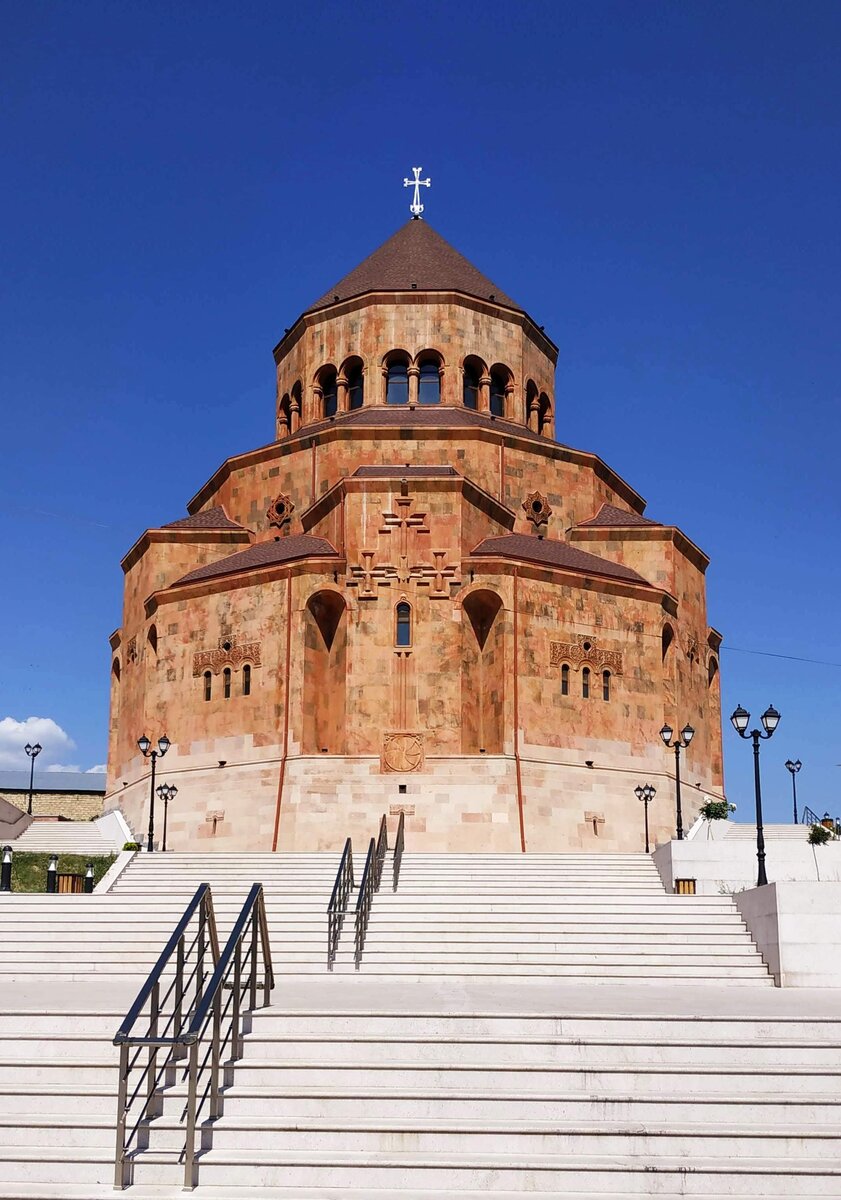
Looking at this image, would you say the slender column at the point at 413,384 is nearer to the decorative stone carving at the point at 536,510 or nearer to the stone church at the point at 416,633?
the stone church at the point at 416,633

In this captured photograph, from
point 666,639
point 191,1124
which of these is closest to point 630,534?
point 666,639

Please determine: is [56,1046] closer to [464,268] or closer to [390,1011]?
[390,1011]

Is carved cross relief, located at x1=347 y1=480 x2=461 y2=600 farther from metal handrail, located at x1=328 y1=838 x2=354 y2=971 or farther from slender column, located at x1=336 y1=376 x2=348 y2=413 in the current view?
metal handrail, located at x1=328 y1=838 x2=354 y2=971

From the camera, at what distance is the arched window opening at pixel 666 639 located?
33938mm

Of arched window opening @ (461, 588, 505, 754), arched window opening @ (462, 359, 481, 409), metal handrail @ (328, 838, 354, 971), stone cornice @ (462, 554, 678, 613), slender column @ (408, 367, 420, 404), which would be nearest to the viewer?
metal handrail @ (328, 838, 354, 971)

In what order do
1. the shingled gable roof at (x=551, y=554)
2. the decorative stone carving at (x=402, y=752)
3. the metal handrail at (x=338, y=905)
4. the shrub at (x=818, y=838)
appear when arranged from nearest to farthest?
the metal handrail at (x=338, y=905), the shrub at (x=818, y=838), the decorative stone carving at (x=402, y=752), the shingled gable roof at (x=551, y=554)

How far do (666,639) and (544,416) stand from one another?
9.27 metres

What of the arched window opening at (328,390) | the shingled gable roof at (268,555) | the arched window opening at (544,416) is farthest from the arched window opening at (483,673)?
the arched window opening at (544,416)

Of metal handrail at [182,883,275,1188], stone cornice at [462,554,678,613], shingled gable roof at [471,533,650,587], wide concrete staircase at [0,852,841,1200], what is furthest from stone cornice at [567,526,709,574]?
metal handrail at [182,883,275,1188]

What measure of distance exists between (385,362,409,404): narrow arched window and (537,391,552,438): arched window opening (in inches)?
173

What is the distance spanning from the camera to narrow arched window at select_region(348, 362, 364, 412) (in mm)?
38562

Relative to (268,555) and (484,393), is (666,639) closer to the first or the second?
(484,393)

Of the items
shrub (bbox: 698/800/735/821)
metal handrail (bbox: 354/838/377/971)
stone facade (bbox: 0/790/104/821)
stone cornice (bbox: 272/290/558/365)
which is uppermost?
stone cornice (bbox: 272/290/558/365)

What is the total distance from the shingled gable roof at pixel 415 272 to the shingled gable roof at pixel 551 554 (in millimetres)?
8737
